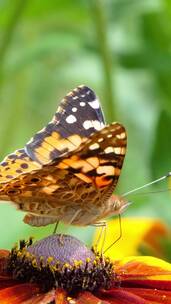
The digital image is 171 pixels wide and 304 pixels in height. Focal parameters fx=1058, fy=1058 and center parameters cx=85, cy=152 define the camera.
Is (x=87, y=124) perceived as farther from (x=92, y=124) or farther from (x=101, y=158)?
(x=101, y=158)

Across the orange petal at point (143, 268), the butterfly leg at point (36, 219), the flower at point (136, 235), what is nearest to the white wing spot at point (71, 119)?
the butterfly leg at point (36, 219)

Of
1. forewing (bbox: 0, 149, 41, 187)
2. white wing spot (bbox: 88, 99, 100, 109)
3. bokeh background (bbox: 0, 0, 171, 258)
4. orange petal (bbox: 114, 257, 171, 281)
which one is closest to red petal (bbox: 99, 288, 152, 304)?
orange petal (bbox: 114, 257, 171, 281)

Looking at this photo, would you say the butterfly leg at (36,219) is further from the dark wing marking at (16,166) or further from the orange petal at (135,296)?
the orange petal at (135,296)

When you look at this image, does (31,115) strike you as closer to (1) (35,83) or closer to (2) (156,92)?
(1) (35,83)

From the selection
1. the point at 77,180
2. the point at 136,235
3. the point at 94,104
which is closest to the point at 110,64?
the point at 136,235

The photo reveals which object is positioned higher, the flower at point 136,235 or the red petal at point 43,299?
the flower at point 136,235

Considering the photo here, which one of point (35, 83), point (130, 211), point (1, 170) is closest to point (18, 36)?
point (35, 83)
